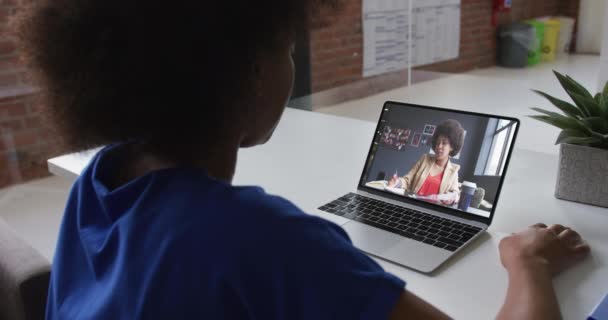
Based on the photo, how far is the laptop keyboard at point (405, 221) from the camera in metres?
1.02

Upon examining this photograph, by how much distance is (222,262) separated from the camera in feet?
1.65

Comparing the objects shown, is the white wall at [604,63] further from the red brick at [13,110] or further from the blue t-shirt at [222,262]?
the red brick at [13,110]

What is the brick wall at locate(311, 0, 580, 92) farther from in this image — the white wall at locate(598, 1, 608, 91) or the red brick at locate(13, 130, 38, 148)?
the red brick at locate(13, 130, 38, 148)

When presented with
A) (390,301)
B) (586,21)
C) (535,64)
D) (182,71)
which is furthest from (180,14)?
(535,64)

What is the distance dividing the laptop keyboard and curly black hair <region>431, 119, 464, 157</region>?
16 centimetres

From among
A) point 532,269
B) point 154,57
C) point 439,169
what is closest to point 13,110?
point 439,169

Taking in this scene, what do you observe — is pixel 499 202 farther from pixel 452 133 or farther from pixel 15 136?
pixel 15 136

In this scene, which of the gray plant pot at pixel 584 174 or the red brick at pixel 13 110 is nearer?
the gray plant pot at pixel 584 174

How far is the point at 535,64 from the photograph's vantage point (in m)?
2.52

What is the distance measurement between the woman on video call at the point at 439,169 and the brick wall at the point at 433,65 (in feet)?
4.43

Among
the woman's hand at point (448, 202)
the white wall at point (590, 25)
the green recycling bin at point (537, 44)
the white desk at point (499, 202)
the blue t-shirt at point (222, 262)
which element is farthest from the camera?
the green recycling bin at point (537, 44)

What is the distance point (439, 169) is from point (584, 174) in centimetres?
30

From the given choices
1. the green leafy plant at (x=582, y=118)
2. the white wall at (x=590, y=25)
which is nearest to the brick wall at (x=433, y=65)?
the white wall at (x=590, y=25)

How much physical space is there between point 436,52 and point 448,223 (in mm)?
2090
